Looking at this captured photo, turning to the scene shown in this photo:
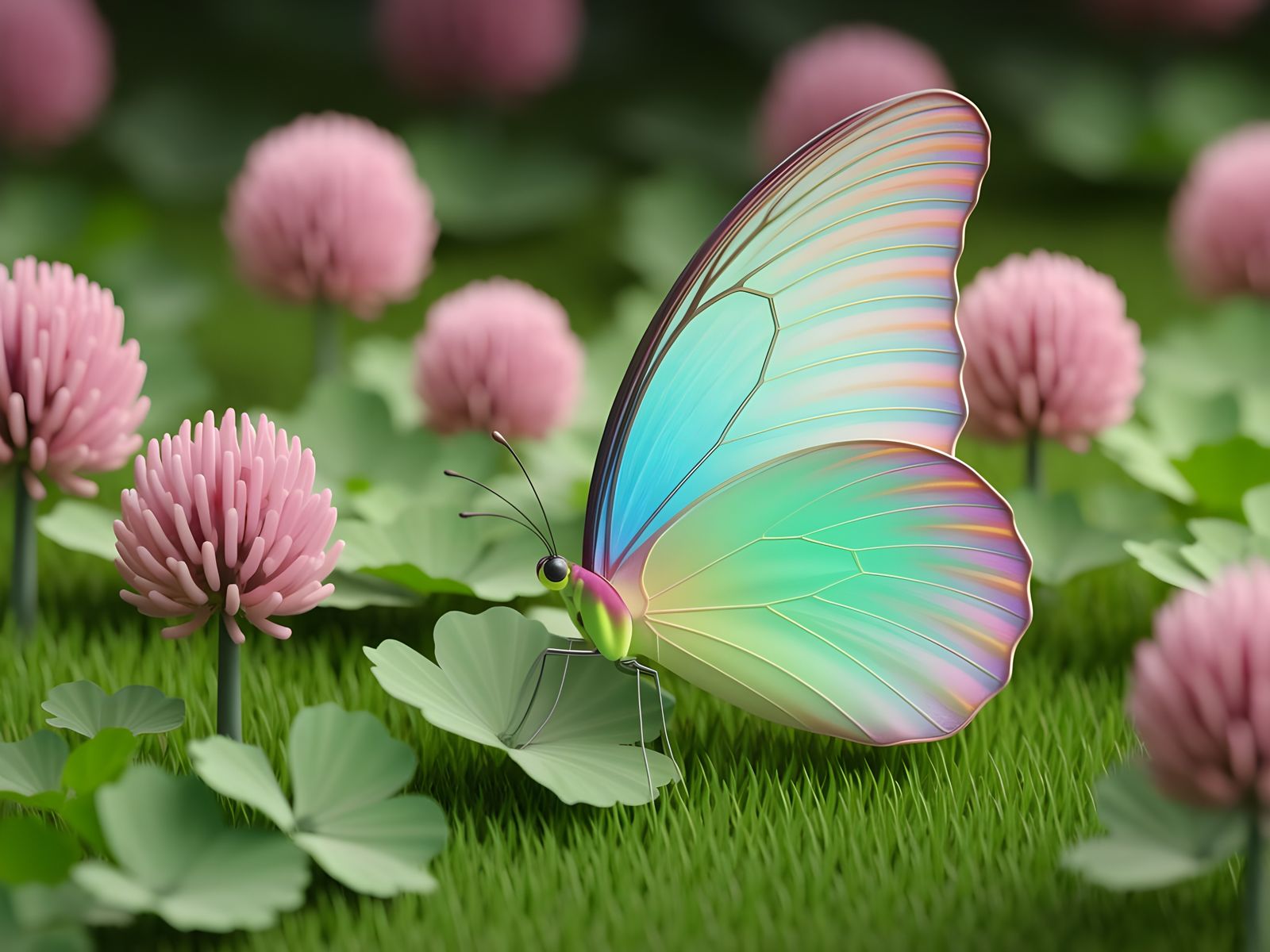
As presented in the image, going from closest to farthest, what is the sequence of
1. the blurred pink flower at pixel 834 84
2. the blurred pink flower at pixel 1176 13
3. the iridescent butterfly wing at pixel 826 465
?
the iridescent butterfly wing at pixel 826 465 < the blurred pink flower at pixel 834 84 < the blurred pink flower at pixel 1176 13

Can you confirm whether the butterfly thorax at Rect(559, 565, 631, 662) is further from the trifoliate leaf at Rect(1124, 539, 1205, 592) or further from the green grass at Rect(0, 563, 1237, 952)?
the trifoliate leaf at Rect(1124, 539, 1205, 592)

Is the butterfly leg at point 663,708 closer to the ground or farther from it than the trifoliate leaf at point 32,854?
farther from it

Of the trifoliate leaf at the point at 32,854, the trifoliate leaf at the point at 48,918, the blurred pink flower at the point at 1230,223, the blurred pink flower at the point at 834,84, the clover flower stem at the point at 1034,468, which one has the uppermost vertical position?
the blurred pink flower at the point at 834,84

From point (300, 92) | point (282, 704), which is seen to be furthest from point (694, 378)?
point (300, 92)

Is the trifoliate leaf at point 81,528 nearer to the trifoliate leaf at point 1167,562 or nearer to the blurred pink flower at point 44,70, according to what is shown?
the trifoliate leaf at point 1167,562

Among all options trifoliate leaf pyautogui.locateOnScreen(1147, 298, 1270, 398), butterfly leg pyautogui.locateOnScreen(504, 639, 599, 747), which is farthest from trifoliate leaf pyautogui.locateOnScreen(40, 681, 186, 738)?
trifoliate leaf pyautogui.locateOnScreen(1147, 298, 1270, 398)

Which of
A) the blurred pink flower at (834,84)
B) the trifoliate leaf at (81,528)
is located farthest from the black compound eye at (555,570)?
the blurred pink flower at (834,84)
